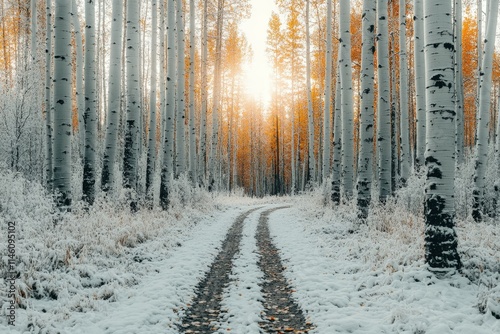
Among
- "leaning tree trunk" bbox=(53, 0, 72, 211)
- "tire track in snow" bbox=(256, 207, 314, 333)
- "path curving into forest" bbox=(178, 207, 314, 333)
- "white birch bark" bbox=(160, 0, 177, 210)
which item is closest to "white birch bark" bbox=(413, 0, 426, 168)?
"path curving into forest" bbox=(178, 207, 314, 333)

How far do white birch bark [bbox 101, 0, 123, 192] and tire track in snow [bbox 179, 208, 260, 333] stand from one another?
4.88 m

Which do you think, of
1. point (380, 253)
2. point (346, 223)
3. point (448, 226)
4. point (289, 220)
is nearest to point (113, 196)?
A: point (289, 220)

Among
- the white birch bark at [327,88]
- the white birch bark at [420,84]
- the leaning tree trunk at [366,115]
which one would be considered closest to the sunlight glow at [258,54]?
the white birch bark at [327,88]

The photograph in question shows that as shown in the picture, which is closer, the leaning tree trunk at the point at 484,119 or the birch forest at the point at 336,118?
the birch forest at the point at 336,118

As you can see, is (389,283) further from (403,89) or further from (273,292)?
(403,89)

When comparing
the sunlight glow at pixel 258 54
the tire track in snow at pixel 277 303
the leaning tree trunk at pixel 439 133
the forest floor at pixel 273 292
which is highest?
the sunlight glow at pixel 258 54

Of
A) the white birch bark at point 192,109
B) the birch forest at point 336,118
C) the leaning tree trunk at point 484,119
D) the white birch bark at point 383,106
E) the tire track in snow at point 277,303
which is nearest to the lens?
the tire track in snow at point 277,303

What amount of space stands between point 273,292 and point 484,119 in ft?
28.7

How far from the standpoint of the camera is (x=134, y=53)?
37.0ft

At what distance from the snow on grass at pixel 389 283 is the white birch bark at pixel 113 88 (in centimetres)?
621

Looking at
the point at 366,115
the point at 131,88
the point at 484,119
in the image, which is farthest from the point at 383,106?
the point at 131,88

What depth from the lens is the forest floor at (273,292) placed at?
14.6ft

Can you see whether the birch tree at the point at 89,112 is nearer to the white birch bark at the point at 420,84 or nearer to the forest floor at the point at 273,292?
the forest floor at the point at 273,292

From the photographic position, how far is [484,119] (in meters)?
10.6
